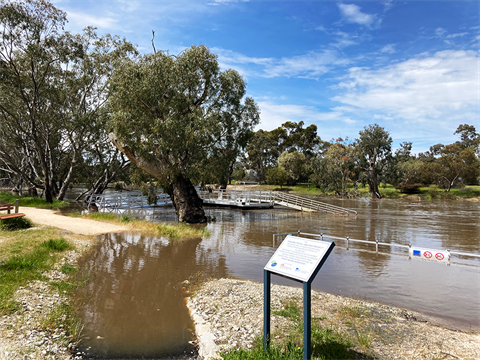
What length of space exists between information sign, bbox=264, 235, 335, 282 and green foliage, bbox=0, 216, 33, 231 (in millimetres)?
14204

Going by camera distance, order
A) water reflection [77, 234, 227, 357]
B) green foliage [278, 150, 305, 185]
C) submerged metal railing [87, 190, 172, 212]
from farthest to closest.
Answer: green foliage [278, 150, 305, 185] < submerged metal railing [87, 190, 172, 212] < water reflection [77, 234, 227, 357]

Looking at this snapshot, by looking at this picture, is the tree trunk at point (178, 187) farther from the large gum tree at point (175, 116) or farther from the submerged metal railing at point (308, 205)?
the submerged metal railing at point (308, 205)

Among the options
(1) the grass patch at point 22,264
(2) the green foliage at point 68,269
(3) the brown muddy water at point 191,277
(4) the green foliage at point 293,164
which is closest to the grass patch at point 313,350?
(3) the brown muddy water at point 191,277

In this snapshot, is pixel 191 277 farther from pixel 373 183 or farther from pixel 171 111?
pixel 373 183

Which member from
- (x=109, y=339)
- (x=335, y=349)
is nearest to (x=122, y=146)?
(x=109, y=339)

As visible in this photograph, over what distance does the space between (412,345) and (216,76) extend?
2073 centimetres

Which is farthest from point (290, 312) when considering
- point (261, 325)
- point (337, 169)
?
point (337, 169)

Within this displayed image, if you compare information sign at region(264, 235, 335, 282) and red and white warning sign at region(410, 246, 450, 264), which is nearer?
information sign at region(264, 235, 335, 282)

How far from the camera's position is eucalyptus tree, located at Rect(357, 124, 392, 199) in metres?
59.6

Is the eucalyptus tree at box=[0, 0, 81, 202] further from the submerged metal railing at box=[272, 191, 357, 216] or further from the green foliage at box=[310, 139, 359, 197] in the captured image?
the green foliage at box=[310, 139, 359, 197]

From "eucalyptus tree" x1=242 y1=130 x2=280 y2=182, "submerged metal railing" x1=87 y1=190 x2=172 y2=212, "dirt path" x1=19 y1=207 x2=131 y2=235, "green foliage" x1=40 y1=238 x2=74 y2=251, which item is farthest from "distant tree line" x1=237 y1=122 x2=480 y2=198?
"green foliage" x1=40 y1=238 x2=74 y2=251

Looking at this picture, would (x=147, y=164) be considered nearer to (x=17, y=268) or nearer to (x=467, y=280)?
(x=17, y=268)

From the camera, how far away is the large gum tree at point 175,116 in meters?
20.2

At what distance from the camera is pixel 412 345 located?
5.53 m
